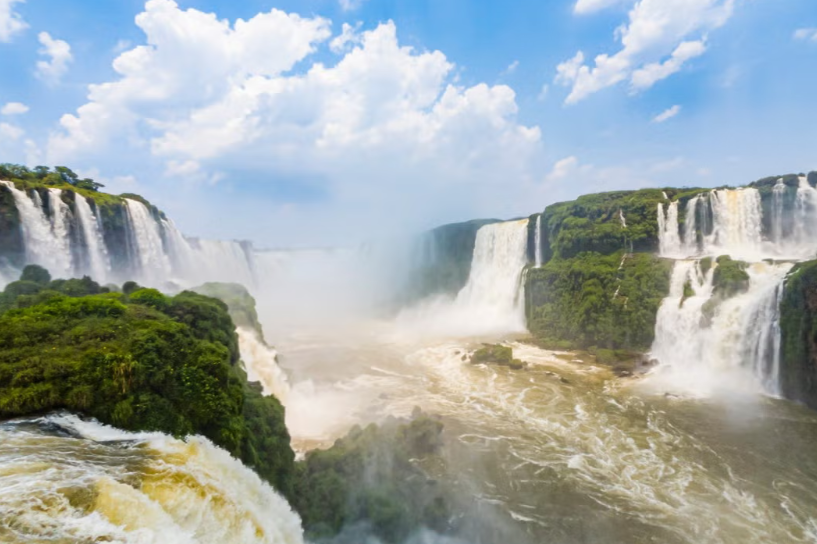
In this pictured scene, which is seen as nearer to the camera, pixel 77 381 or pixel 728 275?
pixel 77 381

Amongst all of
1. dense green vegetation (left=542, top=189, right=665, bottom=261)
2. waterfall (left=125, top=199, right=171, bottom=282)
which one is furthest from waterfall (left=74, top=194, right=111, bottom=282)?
dense green vegetation (left=542, top=189, right=665, bottom=261)

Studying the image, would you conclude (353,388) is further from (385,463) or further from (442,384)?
(385,463)

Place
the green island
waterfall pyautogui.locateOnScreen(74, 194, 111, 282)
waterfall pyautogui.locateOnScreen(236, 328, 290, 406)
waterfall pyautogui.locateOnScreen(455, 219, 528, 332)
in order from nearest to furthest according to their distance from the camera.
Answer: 1. the green island
2. waterfall pyautogui.locateOnScreen(236, 328, 290, 406)
3. waterfall pyautogui.locateOnScreen(74, 194, 111, 282)
4. waterfall pyautogui.locateOnScreen(455, 219, 528, 332)

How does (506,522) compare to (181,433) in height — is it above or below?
below

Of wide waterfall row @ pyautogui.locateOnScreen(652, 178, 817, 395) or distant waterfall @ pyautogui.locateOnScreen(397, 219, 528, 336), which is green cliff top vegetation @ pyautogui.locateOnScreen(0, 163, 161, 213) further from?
wide waterfall row @ pyautogui.locateOnScreen(652, 178, 817, 395)

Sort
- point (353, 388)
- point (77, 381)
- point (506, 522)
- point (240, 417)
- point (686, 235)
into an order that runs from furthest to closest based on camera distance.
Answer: point (686, 235) < point (353, 388) < point (506, 522) < point (240, 417) < point (77, 381)

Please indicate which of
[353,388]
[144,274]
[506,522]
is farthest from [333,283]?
[506,522]

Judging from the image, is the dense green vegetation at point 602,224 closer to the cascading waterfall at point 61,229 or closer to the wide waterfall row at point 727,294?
the wide waterfall row at point 727,294
